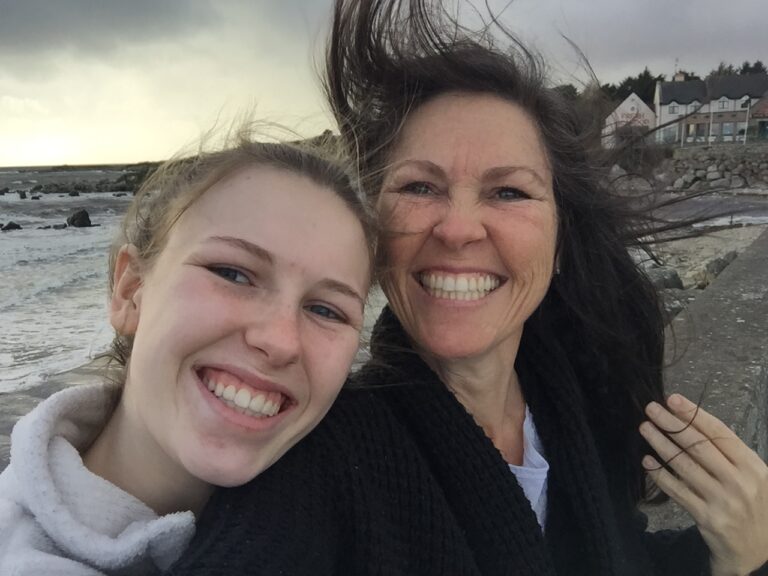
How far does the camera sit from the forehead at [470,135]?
78.4 inches

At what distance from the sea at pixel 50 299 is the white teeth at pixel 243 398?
0.95m

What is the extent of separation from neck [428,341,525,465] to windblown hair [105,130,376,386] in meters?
0.57

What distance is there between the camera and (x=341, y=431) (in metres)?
1.62

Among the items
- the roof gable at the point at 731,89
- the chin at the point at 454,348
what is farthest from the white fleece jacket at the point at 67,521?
the roof gable at the point at 731,89

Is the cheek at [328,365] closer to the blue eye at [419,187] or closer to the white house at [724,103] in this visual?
the blue eye at [419,187]

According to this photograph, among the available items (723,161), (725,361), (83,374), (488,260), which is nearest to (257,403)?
(488,260)

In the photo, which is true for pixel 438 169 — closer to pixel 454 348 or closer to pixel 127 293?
pixel 454 348

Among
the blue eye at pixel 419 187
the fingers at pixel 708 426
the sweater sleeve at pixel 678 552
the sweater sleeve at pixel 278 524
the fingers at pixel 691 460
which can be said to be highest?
the blue eye at pixel 419 187

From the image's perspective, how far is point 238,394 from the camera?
56.1 inches

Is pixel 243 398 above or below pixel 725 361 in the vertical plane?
above

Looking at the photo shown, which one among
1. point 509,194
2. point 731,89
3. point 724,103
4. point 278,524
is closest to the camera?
point 278,524

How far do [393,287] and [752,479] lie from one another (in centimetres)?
129

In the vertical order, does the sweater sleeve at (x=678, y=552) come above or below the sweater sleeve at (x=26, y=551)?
below

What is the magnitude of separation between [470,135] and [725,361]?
9.26 ft
